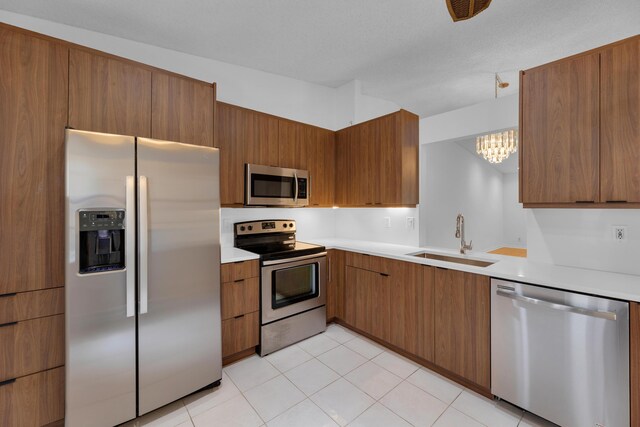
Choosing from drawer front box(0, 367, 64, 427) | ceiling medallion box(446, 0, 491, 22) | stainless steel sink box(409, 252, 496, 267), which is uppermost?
ceiling medallion box(446, 0, 491, 22)

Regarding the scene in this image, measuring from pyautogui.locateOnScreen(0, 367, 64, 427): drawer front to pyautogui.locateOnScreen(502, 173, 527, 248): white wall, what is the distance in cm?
809

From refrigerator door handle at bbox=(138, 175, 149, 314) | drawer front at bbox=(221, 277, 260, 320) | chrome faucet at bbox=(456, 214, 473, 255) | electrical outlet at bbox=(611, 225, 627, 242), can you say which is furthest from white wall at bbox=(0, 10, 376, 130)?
electrical outlet at bbox=(611, 225, 627, 242)

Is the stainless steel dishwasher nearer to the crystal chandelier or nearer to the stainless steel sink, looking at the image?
the stainless steel sink

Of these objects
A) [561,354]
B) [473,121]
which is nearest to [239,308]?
[561,354]

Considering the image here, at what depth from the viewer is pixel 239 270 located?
2254 millimetres

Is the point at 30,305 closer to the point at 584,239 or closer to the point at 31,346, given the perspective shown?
the point at 31,346

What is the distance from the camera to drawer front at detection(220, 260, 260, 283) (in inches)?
85.7

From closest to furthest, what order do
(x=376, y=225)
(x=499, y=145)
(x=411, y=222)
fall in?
(x=411, y=222)
(x=376, y=225)
(x=499, y=145)

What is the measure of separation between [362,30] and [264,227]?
2.13m

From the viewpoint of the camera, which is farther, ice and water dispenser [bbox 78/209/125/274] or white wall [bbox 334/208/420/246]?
white wall [bbox 334/208/420/246]

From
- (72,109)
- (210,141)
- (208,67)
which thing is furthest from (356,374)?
(208,67)

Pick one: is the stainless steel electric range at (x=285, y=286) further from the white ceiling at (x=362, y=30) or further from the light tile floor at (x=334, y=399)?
the white ceiling at (x=362, y=30)

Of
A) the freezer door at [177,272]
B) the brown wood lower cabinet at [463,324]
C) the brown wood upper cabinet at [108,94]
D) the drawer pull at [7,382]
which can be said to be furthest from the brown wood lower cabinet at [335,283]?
the drawer pull at [7,382]

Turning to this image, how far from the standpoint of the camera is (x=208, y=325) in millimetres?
1914
